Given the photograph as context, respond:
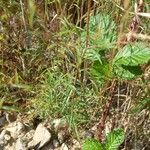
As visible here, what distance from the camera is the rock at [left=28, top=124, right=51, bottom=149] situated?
154 cm

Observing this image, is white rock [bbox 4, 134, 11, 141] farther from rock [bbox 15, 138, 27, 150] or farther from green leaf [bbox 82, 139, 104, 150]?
green leaf [bbox 82, 139, 104, 150]

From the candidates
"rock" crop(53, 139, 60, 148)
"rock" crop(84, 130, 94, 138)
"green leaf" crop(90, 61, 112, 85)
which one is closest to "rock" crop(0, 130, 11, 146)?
"rock" crop(53, 139, 60, 148)

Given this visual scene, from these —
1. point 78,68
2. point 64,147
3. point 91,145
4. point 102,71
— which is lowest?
point 64,147

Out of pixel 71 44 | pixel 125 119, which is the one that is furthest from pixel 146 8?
pixel 125 119

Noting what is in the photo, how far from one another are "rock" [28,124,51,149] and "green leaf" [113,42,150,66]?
21.4 inches

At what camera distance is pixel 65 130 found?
5.07ft

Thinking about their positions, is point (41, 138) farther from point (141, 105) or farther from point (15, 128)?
point (141, 105)

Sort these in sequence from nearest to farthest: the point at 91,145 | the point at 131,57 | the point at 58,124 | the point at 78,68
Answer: the point at 131,57 < the point at 91,145 < the point at 78,68 < the point at 58,124

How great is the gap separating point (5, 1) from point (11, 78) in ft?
1.04

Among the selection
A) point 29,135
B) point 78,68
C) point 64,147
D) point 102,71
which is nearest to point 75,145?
point 64,147

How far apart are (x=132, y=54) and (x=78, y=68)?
0.36 m

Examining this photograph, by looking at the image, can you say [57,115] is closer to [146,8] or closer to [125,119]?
[125,119]

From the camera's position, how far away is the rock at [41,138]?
5.05 ft

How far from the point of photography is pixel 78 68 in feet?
4.76
